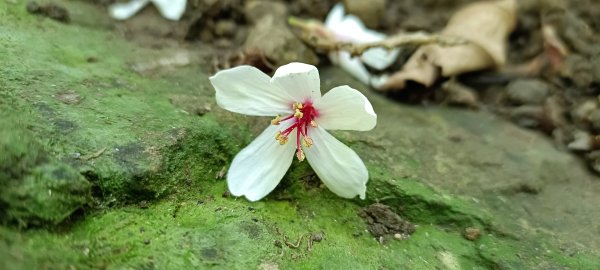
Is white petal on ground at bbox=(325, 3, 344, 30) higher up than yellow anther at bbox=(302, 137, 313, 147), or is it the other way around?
yellow anther at bbox=(302, 137, 313, 147)

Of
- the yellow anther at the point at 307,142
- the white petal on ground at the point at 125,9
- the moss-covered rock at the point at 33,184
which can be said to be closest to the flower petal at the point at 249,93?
the yellow anther at the point at 307,142

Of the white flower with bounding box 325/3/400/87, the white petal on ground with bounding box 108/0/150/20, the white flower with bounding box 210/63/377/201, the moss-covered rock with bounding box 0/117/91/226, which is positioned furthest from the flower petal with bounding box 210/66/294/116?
the white petal on ground with bounding box 108/0/150/20

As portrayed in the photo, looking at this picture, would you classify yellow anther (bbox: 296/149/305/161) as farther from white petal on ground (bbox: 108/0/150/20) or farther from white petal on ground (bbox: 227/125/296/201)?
white petal on ground (bbox: 108/0/150/20)

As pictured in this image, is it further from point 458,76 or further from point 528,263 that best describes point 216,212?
point 458,76

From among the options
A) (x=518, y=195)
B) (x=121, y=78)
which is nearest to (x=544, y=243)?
(x=518, y=195)

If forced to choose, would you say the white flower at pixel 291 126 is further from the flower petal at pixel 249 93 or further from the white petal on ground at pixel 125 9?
the white petal on ground at pixel 125 9

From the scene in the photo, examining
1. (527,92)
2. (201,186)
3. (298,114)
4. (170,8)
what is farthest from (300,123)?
(527,92)

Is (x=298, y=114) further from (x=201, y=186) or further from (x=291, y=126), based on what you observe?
(x=201, y=186)
